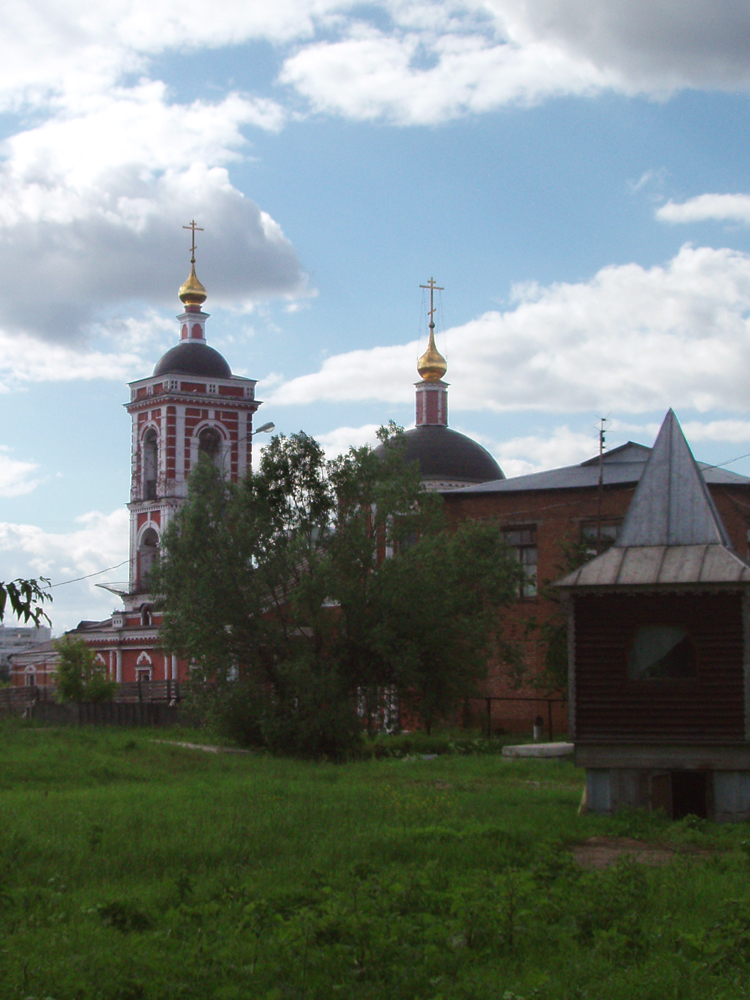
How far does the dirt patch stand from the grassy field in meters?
0.19

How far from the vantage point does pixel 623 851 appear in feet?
41.3

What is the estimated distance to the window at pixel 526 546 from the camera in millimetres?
33688

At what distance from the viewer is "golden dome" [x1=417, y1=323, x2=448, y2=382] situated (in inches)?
2148

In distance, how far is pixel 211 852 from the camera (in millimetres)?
11359

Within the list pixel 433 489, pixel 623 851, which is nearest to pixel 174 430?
pixel 433 489

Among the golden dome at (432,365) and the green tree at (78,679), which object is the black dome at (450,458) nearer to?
the golden dome at (432,365)

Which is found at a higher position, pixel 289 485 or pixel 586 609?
pixel 289 485

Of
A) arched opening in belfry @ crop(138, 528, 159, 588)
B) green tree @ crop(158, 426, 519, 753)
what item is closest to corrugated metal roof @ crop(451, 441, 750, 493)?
green tree @ crop(158, 426, 519, 753)

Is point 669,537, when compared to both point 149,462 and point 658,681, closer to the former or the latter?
point 658,681

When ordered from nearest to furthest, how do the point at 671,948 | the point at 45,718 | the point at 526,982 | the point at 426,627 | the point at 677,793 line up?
1. the point at 526,982
2. the point at 671,948
3. the point at 677,793
4. the point at 426,627
5. the point at 45,718

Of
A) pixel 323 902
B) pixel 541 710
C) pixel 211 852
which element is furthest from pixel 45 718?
pixel 323 902

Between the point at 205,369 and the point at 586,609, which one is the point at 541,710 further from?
the point at 205,369

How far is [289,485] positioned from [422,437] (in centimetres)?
2457

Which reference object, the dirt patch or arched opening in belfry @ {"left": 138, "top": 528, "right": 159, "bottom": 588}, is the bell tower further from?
the dirt patch
